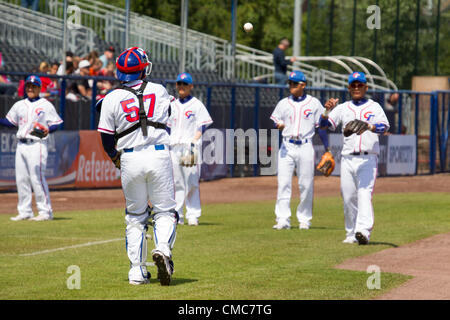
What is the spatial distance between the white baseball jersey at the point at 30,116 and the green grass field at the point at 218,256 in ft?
5.02

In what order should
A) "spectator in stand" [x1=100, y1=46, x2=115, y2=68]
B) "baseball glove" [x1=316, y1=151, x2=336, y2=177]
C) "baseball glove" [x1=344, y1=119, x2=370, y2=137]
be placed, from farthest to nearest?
"spectator in stand" [x1=100, y1=46, x2=115, y2=68]
"baseball glove" [x1=316, y1=151, x2=336, y2=177]
"baseball glove" [x1=344, y1=119, x2=370, y2=137]

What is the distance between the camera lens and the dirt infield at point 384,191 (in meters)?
8.54

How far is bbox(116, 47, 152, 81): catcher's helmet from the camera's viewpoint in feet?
26.5

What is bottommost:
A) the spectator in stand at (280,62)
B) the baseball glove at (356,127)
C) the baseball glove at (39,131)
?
the baseball glove at (39,131)

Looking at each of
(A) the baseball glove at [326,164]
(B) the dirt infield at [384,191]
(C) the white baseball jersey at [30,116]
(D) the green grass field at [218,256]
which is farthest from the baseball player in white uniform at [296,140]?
(C) the white baseball jersey at [30,116]

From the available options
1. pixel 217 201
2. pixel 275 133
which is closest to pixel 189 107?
pixel 217 201

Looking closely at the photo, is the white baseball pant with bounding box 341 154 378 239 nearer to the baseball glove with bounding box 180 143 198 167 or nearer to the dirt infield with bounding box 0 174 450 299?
the dirt infield with bounding box 0 174 450 299

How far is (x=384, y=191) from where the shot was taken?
2202 centimetres

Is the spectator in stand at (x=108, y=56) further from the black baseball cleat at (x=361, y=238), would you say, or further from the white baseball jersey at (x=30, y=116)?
the black baseball cleat at (x=361, y=238)

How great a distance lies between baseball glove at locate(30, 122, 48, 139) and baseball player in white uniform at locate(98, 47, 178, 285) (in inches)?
231

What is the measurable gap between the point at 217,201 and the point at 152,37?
1327cm

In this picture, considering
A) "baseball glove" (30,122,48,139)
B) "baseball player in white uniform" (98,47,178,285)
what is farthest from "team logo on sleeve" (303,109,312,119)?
"baseball player in white uniform" (98,47,178,285)
